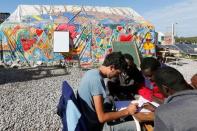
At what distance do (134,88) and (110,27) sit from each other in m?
14.0

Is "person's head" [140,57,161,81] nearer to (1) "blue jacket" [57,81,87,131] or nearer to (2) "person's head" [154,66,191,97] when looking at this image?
(1) "blue jacket" [57,81,87,131]

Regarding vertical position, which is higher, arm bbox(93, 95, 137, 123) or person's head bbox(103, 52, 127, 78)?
person's head bbox(103, 52, 127, 78)

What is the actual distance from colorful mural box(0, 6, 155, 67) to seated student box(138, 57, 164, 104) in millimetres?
12322

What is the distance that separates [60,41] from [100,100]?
47.1 feet

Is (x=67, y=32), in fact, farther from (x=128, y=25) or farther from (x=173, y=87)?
(x=173, y=87)

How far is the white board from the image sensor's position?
1783cm

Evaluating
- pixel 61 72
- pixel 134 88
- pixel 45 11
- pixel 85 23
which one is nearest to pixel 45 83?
pixel 61 72

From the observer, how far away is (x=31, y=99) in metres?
8.91

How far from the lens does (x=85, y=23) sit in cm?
1916

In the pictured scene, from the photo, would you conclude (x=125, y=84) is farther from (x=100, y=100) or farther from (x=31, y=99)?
(x=31, y=99)

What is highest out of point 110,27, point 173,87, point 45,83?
point 110,27

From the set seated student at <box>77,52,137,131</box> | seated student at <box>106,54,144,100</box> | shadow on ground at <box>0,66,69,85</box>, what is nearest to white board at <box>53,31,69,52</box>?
shadow on ground at <box>0,66,69,85</box>

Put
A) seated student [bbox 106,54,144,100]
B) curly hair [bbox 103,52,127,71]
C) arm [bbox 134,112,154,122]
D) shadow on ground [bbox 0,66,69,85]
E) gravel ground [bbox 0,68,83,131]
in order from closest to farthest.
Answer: arm [bbox 134,112,154,122]
curly hair [bbox 103,52,127,71]
seated student [bbox 106,54,144,100]
gravel ground [bbox 0,68,83,131]
shadow on ground [bbox 0,66,69,85]

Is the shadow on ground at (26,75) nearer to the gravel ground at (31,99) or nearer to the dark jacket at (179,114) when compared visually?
the gravel ground at (31,99)
